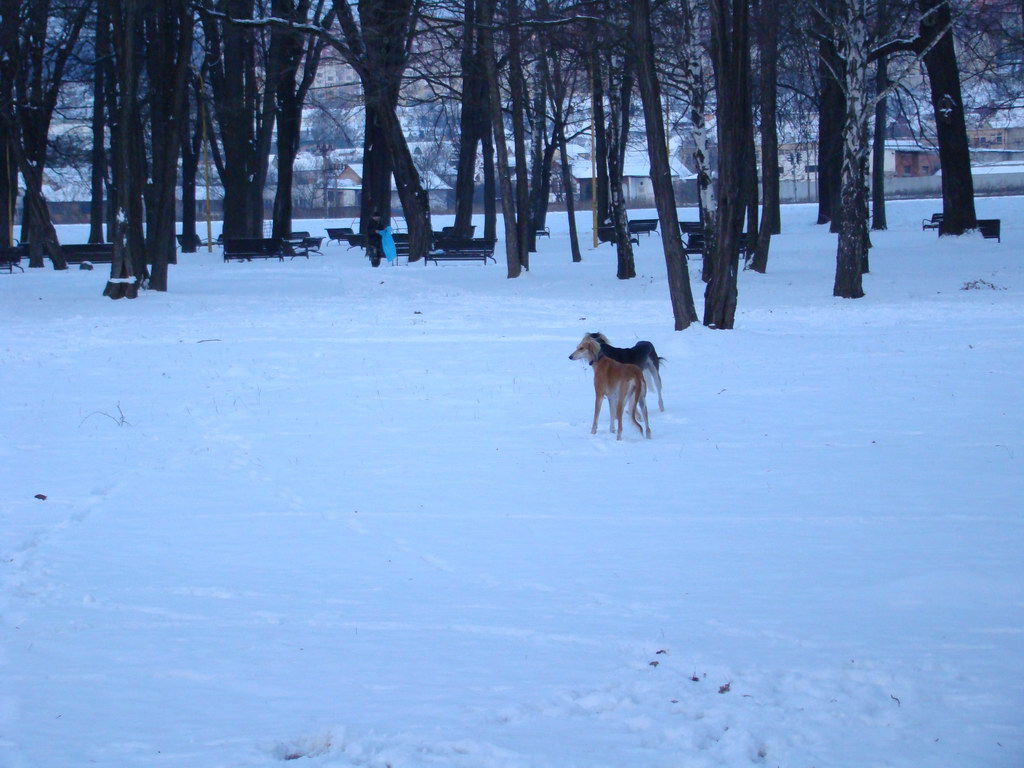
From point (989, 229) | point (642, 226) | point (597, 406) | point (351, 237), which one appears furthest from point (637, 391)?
point (642, 226)

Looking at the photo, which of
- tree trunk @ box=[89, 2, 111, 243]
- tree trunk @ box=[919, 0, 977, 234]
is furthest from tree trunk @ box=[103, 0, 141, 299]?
tree trunk @ box=[919, 0, 977, 234]

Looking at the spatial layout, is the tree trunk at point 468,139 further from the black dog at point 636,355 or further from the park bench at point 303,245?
the black dog at point 636,355

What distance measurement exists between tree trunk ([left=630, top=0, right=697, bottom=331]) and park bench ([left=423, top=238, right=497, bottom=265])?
702 inches

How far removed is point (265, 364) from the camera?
46.1 ft

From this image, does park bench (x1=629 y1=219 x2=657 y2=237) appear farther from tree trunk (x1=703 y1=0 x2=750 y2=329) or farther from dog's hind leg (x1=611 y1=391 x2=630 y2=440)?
dog's hind leg (x1=611 y1=391 x2=630 y2=440)

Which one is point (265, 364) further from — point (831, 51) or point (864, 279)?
point (831, 51)

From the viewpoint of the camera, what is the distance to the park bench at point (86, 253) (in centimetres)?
3519

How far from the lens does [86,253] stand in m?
35.6

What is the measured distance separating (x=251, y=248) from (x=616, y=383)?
29.3m

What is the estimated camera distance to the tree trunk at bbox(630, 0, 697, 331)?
1566cm

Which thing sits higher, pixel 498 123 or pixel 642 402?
pixel 498 123

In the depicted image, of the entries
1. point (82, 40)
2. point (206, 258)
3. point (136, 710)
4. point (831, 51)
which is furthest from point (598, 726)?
point (206, 258)

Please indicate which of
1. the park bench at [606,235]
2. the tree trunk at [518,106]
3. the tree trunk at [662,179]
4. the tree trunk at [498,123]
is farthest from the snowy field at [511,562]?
the park bench at [606,235]

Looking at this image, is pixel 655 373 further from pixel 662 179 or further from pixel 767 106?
pixel 767 106
